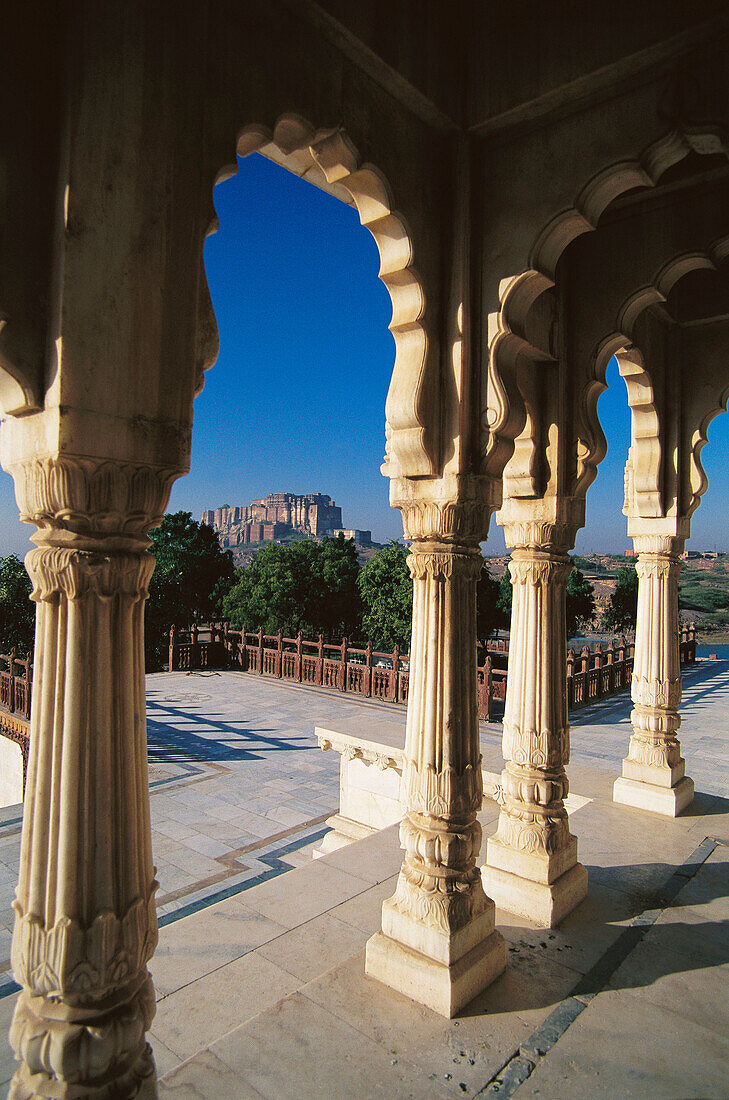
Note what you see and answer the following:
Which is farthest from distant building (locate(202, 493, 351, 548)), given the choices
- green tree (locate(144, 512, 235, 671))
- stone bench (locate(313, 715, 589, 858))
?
stone bench (locate(313, 715, 589, 858))

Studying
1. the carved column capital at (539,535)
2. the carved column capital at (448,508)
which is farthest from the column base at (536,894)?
the carved column capital at (448,508)

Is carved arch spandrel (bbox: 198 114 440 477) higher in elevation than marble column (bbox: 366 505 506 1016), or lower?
higher

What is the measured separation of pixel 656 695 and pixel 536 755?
2492 millimetres

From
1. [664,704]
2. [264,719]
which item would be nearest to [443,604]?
[664,704]

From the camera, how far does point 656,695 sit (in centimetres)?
642

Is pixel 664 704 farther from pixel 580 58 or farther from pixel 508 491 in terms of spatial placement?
pixel 580 58

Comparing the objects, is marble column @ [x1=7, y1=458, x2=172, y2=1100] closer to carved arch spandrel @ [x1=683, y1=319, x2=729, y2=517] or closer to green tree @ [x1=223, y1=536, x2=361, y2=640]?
carved arch spandrel @ [x1=683, y1=319, x2=729, y2=517]

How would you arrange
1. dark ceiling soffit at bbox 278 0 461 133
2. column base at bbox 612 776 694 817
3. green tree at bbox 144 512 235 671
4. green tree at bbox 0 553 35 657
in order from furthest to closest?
green tree at bbox 144 512 235 671 < green tree at bbox 0 553 35 657 < column base at bbox 612 776 694 817 < dark ceiling soffit at bbox 278 0 461 133

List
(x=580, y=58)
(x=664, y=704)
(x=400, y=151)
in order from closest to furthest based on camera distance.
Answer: (x=580, y=58), (x=400, y=151), (x=664, y=704)

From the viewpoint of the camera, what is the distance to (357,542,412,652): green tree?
22438 millimetres

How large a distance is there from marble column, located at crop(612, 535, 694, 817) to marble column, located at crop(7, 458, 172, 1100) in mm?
5275

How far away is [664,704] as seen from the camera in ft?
21.0

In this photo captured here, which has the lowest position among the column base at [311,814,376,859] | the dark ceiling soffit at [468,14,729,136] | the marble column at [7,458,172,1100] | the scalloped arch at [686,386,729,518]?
the column base at [311,814,376,859]

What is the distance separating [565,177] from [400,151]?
32.3 inches
